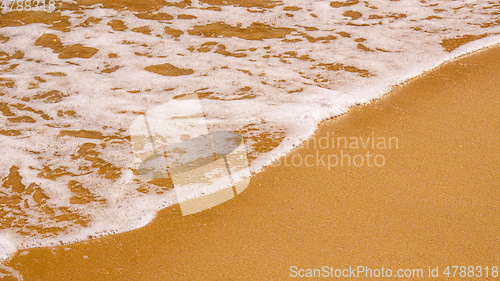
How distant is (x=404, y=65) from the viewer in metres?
4.02

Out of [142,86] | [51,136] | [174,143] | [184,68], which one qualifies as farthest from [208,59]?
[51,136]

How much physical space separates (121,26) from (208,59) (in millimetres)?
1415

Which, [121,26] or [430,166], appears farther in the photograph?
[121,26]

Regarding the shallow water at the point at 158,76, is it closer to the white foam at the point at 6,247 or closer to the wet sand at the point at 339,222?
the white foam at the point at 6,247

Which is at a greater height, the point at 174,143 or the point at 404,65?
the point at 404,65

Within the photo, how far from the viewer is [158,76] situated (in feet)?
13.7

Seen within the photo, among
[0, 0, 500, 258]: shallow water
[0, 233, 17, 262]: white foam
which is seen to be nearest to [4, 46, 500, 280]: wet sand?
[0, 233, 17, 262]: white foam

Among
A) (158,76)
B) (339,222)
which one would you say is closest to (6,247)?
(339,222)

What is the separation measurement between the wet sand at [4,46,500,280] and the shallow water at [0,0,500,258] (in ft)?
0.68

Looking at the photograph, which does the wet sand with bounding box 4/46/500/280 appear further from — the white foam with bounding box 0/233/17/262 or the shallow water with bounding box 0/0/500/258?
the shallow water with bounding box 0/0/500/258

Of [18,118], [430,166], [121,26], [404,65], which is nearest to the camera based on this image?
[430,166]

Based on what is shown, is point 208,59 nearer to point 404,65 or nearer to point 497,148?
point 404,65

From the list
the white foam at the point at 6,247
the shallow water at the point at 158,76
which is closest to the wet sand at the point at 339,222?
the white foam at the point at 6,247

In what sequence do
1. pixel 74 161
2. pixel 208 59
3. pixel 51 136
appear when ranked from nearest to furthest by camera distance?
pixel 74 161
pixel 51 136
pixel 208 59
